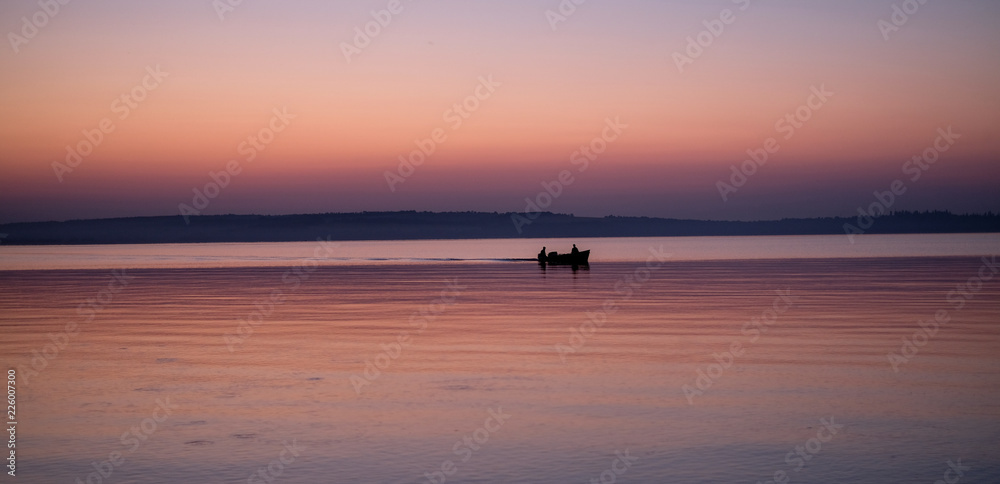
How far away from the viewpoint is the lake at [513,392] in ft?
42.7

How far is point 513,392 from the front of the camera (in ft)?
58.1

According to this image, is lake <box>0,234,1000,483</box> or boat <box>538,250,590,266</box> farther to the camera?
boat <box>538,250,590,266</box>

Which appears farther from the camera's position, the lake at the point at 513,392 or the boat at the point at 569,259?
the boat at the point at 569,259

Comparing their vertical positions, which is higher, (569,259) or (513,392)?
(569,259)

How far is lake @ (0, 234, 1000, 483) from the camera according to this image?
42.7 ft

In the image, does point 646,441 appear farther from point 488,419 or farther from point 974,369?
point 974,369

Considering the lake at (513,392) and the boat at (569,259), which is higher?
the boat at (569,259)

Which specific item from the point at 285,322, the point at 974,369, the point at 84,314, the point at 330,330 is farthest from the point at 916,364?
the point at 84,314

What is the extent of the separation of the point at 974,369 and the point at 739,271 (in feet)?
141

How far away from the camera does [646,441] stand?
1402cm

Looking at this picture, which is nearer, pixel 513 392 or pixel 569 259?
pixel 513 392

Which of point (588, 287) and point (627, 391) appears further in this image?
point (588, 287)

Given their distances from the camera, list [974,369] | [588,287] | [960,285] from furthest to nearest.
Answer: [588,287] → [960,285] → [974,369]

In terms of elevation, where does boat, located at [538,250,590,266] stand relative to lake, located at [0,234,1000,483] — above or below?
above
